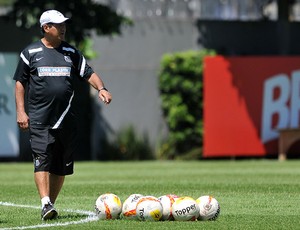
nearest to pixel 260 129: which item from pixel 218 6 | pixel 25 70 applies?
pixel 218 6

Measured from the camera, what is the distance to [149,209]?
1012cm

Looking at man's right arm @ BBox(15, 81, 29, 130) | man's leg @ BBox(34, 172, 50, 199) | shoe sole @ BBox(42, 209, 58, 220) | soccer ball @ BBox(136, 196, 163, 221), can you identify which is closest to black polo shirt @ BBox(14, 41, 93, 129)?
man's right arm @ BBox(15, 81, 29, 130)

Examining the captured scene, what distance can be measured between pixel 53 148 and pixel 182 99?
17.0 metres

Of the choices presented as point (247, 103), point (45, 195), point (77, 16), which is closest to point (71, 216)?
point (45, 195)

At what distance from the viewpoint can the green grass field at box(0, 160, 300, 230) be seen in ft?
33.1

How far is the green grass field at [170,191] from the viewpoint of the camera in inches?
397

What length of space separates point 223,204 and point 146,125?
629 inches

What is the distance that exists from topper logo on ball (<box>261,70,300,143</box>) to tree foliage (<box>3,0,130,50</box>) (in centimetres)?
419

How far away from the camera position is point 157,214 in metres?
10.2

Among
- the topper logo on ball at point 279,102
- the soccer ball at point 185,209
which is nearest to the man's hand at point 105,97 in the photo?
the soccer ball at point 185,209

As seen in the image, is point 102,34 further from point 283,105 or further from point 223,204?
point 223,204

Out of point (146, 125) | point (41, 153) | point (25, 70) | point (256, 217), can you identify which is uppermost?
point (25, 70)

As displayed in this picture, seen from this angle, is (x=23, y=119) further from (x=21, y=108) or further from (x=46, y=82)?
(x=46, y=82)

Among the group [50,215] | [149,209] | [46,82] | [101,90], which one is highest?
[46,82]
